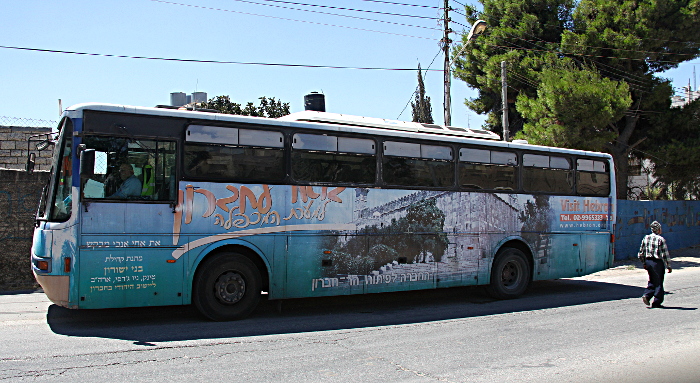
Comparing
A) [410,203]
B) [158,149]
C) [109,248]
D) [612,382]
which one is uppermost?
[158,149]

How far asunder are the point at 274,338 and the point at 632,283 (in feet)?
36.5

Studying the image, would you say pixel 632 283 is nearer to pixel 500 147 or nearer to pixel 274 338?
pixel 500 147

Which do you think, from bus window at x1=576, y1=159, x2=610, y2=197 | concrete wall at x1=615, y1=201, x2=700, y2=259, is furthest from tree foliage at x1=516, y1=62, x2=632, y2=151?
bus window at x1=576, y1=159, x2=610, y2=197

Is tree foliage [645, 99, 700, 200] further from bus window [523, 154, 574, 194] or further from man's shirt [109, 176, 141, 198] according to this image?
man's shirt [109, 176, 141, 198]

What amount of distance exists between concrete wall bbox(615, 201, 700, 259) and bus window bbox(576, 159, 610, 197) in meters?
7.00

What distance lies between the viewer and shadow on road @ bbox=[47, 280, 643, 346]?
8.22 meters

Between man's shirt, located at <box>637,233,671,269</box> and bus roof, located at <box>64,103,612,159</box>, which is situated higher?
bus roof, located at <box>64,103,612,159</box>

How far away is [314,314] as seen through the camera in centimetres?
1004

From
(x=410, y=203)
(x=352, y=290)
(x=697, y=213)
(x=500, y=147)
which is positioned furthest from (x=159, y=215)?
(x=697, y=213)

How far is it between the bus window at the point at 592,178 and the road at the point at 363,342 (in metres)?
2.98

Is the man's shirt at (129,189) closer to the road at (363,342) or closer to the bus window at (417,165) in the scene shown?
the road at (363,342)

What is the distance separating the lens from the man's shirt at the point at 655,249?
10.9 m

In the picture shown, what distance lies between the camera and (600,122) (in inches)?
851

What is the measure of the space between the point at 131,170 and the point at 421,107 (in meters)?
31.3
